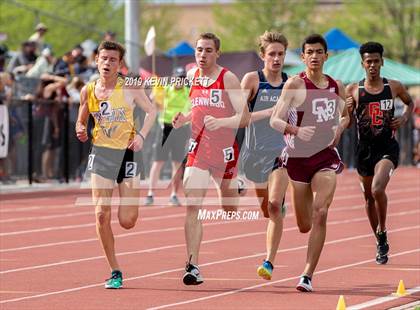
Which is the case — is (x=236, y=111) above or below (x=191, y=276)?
above

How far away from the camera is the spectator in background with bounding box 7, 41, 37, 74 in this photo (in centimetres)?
2733

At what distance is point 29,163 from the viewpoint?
2597cm

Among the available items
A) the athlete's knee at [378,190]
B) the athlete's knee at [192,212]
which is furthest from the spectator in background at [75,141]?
the athlete's knee at [192,212]

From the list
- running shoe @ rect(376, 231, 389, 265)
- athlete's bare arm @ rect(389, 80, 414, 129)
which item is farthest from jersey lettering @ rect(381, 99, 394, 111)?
running shoe @ rect(376, 231, 389, 265)

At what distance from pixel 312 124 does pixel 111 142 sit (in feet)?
5.88

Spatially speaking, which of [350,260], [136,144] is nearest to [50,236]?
[350,260]

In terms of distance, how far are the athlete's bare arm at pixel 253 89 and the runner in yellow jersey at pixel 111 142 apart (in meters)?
1.06

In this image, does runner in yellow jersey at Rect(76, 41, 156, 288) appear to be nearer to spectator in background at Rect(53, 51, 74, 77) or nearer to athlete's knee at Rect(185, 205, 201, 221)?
athlete's knee at Rect(185, 205, 201, 221)

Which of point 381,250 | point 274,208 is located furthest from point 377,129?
point 274,208

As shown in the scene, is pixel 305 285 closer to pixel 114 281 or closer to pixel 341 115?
pixel 114 281

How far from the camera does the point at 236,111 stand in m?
12.2

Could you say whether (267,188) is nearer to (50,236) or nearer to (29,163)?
(50,236)

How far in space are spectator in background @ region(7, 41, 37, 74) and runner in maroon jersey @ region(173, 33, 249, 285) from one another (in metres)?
15.4

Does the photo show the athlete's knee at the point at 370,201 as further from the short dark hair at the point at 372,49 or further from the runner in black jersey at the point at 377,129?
the short dark hair at the point at 372,49
